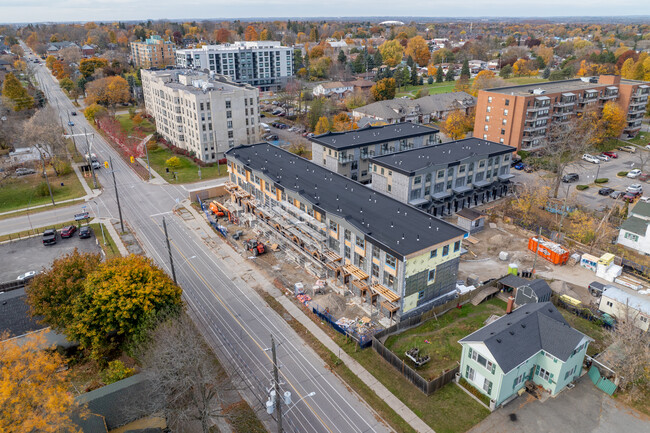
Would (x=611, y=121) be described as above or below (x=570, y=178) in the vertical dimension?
above

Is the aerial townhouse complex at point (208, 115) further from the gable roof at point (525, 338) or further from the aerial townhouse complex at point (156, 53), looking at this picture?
the aerial townhouse complex at point (156, 53)

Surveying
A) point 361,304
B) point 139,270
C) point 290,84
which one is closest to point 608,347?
point 361,304

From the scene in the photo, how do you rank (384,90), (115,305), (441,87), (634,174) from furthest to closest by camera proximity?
(441,87)
(384,90)
(634,174)
(115,305)

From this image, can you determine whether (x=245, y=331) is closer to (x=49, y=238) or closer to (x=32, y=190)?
(x=49, y=238)

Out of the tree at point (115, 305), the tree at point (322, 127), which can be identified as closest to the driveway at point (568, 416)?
the tree at point (115, 305)

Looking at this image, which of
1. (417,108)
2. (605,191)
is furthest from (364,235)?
(417,108)

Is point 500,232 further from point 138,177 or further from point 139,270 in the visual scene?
point 138,177

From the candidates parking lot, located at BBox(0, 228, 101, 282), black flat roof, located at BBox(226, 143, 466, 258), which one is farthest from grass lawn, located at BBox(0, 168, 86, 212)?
black flat roof, located at BBox(226, 143, 466, 258)
